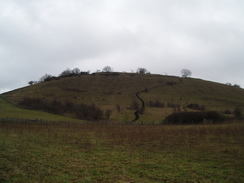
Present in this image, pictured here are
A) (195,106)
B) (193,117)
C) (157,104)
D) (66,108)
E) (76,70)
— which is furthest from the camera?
(76,70)

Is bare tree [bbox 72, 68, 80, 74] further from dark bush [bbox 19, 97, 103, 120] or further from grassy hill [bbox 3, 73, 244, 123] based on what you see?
dark bush [bbox 19, 97, 103, 120]

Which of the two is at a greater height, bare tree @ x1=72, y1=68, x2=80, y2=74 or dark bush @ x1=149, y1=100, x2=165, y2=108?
bare tree @ x1=72, y1=68, x2=80, y2=74

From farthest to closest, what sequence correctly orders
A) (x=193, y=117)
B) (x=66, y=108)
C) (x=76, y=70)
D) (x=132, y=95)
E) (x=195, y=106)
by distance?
1. (x=76, y=70)
2. (x=132, y=95)
3. (x=195, y=106)
4. (x=66, y=108)
5. (x=193, y=117)

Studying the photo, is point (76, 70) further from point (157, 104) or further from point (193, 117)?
point (193, 117)

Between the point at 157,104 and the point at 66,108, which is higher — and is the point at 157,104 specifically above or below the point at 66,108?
above

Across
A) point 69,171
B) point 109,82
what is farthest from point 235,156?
point 109,82

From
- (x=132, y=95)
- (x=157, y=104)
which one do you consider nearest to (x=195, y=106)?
(x=157, y=104)

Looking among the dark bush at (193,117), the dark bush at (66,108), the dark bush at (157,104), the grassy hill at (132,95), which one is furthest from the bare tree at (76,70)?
the dark bush at (193,117)

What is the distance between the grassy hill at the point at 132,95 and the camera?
64.4 metres

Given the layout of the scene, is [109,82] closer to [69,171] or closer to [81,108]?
[81,108]

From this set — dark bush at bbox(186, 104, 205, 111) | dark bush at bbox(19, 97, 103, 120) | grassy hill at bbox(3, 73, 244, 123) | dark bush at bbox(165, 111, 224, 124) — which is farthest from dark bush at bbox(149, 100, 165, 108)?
dark bush at bbox(19, 97, 103, 120)

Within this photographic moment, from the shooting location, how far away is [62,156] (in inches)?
499

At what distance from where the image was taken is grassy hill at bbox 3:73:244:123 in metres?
64.4

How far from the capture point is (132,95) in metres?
81.9
